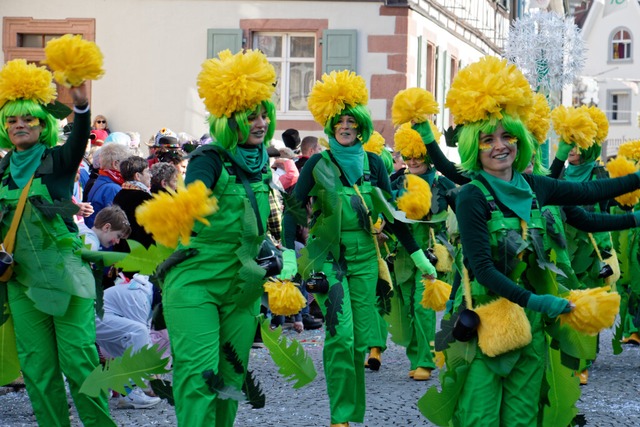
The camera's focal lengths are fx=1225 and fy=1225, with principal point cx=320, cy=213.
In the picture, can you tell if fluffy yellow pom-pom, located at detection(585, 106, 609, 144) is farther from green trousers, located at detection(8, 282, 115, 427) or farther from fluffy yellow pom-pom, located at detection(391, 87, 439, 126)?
green trousers, located at detection(8, 282, 115, 427)

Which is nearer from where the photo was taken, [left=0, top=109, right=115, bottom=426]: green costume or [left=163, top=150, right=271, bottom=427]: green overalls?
[left=163, top=150, right=271, bottom=427]: green overalls

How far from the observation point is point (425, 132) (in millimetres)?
7090

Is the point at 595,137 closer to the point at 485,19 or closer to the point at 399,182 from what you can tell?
the point at 399,182

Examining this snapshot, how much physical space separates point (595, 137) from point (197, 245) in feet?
14.8

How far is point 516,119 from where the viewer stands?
5418 millimetres

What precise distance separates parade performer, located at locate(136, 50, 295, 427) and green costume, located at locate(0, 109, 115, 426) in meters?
0.65

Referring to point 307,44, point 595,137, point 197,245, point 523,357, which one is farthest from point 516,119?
point 307,44

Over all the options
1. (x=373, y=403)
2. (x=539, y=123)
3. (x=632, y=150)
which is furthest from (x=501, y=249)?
(x=632, y=150)

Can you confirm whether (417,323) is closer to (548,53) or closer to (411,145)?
(411,145)

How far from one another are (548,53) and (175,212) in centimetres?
918

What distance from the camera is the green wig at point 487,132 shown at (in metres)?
5.36

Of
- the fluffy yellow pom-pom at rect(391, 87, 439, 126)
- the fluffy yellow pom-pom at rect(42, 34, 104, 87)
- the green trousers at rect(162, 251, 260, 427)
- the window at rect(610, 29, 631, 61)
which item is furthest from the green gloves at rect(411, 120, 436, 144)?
the window at rect(610, 29, 631, 61)

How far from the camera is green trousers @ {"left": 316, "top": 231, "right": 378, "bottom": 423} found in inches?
281

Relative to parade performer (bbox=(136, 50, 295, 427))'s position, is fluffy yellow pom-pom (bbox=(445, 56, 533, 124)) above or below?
above
